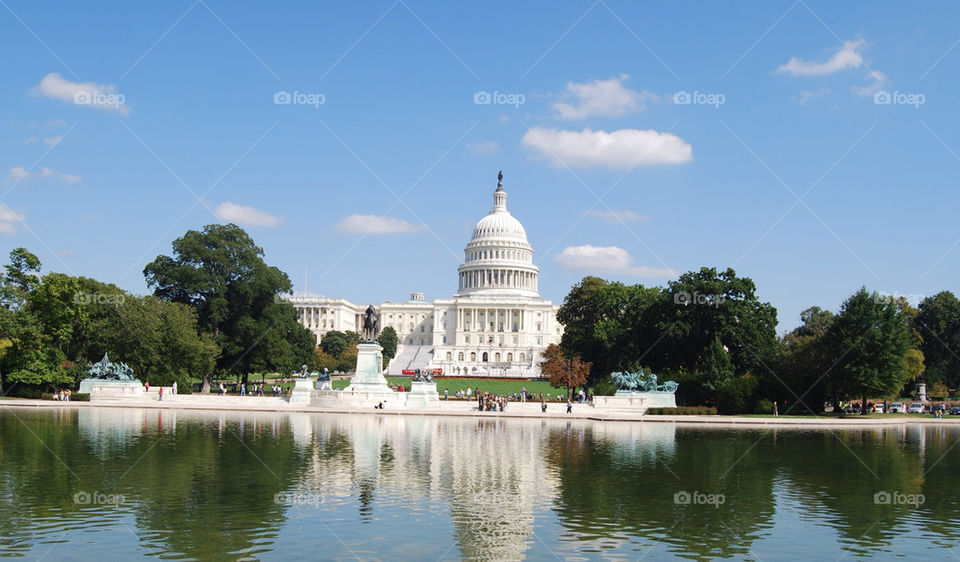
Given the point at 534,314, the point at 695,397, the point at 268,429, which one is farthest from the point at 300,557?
the point at 534,314

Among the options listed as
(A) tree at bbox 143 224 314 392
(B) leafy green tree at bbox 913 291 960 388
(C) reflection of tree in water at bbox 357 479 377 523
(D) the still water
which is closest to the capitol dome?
(B) leafy green tree at bbox 913 291 960 388

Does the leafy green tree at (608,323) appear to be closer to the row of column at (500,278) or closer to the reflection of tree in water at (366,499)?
the reflection of tree in water at (366,499)

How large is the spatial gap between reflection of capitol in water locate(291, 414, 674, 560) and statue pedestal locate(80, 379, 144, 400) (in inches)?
813

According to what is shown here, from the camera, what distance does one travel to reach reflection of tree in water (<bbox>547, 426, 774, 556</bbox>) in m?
15.5

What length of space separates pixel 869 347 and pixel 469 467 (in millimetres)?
34698

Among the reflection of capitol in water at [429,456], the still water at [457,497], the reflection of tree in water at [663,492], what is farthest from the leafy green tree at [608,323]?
the reflection of tree in water at [663,492]

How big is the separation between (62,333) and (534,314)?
115 meters

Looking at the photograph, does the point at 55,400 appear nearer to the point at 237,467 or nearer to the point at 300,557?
the point at 237,467

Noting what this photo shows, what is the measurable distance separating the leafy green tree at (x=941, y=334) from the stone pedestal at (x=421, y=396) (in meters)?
52.2

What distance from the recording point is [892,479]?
75.8 feet

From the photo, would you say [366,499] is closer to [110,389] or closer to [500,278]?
[110,389]

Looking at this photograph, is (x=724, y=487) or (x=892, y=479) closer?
(x=724, y=487)

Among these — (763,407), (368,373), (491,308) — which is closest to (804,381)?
(763,407)

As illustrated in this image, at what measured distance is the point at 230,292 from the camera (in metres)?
71.6
